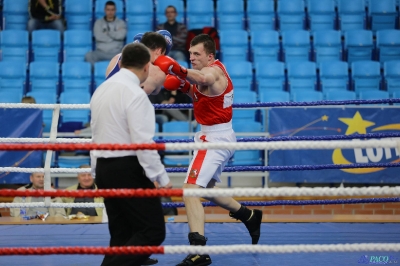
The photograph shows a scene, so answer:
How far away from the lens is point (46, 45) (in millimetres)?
9453

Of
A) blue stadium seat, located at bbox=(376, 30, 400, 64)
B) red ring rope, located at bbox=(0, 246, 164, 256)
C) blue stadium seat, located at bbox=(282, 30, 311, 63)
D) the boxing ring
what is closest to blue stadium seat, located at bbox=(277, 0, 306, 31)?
blue stadium seat, located at bbox=(282, 30, 311, 63)

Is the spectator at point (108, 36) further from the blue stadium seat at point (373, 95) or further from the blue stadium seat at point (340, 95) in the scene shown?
the blue stadium seat at point (373, 95)

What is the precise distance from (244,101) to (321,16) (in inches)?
104

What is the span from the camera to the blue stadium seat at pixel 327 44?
31.2 ft

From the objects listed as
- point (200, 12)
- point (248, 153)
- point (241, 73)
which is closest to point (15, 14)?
point (200, 12)

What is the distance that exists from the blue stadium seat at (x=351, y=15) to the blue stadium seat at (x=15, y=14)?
16.9 feet

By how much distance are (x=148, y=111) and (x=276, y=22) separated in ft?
23.9

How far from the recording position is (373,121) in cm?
703

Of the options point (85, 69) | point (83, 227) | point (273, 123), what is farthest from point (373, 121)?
point (85, 69)

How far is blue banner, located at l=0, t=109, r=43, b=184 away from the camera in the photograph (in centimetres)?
664

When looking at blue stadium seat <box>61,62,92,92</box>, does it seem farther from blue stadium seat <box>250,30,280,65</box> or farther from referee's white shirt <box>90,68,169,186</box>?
referee's white shirt <box>90,68,169,186</box>

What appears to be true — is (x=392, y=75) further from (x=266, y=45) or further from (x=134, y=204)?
(x=134, y=204)

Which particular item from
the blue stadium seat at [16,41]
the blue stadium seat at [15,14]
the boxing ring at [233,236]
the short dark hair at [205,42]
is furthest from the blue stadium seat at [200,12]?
the short dark hair at [205,42]

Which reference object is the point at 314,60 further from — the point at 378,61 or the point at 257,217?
the point at 257,217
